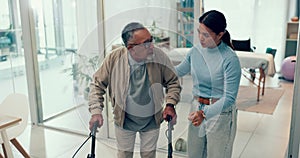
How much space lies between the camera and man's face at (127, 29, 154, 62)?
5.29 feet

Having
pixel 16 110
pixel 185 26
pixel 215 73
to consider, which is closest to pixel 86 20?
pixel 16 110

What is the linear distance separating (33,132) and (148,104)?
8.01ft

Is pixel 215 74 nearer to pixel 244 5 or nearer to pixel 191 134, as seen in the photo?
pixel 191 134

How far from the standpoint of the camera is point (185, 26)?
A: 226cm

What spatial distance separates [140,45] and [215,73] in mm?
461

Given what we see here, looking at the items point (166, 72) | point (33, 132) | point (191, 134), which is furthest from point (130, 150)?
point (33, 132)

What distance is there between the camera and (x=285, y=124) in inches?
120

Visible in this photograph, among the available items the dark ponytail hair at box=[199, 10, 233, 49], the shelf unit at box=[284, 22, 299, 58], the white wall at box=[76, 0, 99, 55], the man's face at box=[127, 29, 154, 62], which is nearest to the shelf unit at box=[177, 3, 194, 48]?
the dark ponytail hair at box=[199, 10, 233, 49]

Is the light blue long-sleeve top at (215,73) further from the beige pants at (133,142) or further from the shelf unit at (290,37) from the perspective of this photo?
the shelf unit at (290,37)

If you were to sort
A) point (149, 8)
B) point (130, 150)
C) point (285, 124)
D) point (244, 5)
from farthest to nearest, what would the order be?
point (285, 124) < point (244, 5) < point (149, 8) < point (130, 150)

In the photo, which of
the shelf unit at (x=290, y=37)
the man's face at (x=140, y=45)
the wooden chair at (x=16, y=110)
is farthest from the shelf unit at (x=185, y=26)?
the wooden chair at (x=16, y=110)

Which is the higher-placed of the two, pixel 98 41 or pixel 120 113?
pixel 98 41

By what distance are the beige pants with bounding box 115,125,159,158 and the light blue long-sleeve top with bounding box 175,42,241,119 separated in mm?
344

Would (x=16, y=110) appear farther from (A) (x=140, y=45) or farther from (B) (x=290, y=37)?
(B) (x=290, y=37)
